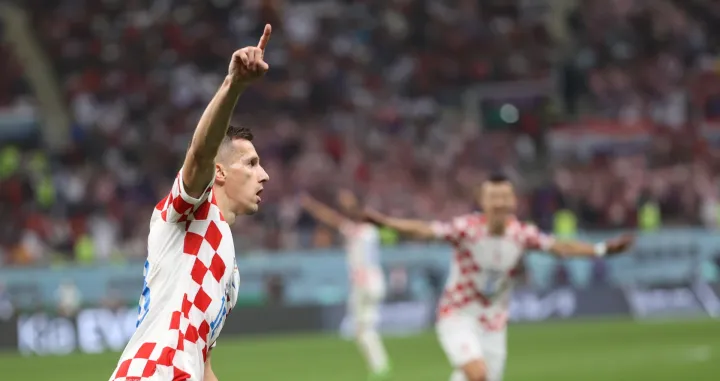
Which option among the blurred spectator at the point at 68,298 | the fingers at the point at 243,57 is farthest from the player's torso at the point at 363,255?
the fingers at the point at 243,57

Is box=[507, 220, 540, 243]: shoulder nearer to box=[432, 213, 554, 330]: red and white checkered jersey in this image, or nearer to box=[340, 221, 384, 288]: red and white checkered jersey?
box=[432, 213, 554, 330]: red and white checkered jersey

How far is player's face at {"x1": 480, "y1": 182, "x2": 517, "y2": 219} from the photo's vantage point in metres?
11.6

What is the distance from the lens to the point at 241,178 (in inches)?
243

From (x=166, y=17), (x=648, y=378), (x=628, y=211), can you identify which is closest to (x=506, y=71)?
(x=628, y=211)

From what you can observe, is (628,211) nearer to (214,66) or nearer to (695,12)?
(695,12)

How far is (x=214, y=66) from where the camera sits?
3334 cm

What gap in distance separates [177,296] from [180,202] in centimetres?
46

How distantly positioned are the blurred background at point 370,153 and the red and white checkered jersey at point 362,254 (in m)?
1.33

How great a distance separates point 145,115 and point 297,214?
225 inches

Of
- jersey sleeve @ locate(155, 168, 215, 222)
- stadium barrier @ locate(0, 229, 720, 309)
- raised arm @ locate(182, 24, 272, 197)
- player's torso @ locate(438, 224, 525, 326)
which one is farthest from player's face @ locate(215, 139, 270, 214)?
stadium barrier @ locate(0, 229, 720, 309)

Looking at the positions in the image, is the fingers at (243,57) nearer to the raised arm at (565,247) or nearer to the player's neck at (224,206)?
the player's neck at (224,206)

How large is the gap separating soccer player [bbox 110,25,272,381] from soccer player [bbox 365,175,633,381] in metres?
5.55

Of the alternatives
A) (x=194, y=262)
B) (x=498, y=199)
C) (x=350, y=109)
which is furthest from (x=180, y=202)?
(x=350, y=109)

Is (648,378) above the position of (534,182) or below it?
below
